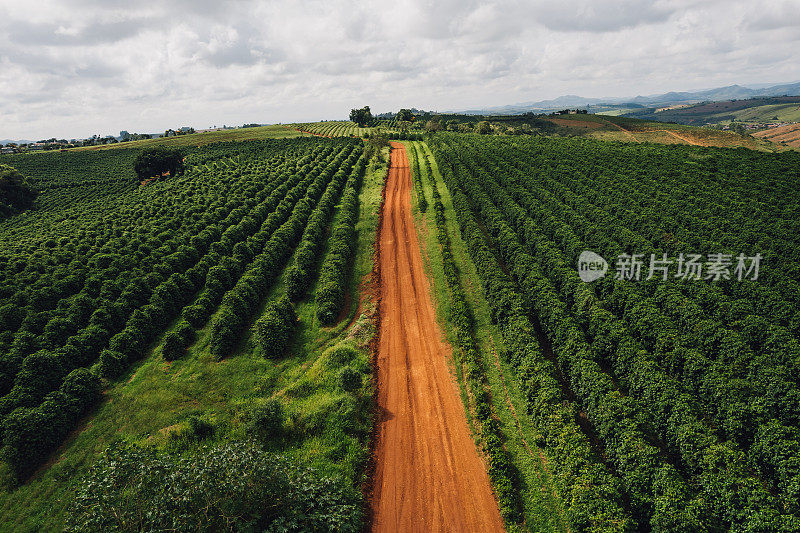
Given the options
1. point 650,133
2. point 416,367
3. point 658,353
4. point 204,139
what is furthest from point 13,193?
point 650,133

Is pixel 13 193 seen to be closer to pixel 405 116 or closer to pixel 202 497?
pixel 202 497

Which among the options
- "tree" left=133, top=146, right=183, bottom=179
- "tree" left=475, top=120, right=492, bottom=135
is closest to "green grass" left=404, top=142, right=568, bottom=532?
"tree" left=133, top=146, right=183, bottom=179

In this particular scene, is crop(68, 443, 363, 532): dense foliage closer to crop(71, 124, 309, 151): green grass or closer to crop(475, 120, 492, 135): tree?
crop(475, 120, 492, 135): tree

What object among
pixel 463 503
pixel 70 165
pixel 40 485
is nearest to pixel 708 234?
pixel 463 503

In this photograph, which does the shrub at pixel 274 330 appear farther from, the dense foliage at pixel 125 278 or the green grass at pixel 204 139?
the green grass at pixel 204 139

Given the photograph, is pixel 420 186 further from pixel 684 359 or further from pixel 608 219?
pixel 684 359

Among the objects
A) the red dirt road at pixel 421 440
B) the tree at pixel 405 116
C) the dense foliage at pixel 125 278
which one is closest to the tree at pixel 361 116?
the tree at pixel 405 116
